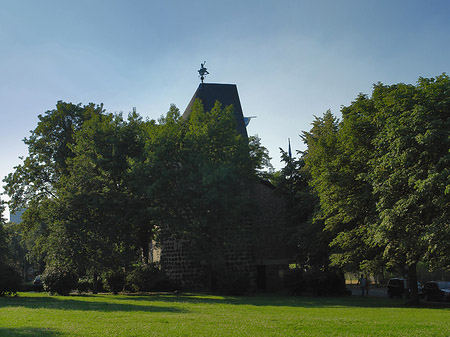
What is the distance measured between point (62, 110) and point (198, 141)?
593 inches

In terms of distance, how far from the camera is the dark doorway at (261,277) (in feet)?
Answer: 116

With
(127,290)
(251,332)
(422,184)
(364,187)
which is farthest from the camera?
(127,290)

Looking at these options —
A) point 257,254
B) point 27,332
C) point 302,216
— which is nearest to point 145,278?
point 257,254

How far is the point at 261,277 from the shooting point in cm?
3556

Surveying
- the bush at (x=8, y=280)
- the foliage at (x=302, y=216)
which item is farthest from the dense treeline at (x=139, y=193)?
the foliage at (x=302, y=216)

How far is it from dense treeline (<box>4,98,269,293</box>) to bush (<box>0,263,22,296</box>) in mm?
2452

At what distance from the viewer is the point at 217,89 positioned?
133ft

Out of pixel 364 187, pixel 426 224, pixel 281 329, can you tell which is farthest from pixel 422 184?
pixel 281 329

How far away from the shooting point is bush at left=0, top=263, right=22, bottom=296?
22.8m

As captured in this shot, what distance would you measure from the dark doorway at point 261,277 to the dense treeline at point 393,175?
458 inches

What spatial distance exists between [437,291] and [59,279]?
915 inches

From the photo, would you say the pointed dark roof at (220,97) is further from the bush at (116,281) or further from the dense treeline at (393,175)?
the bush at (116,281)

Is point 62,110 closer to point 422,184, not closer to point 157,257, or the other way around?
point 157,257

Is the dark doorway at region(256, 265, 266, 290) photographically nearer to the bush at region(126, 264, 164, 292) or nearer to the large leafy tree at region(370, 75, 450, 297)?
the bush at region(126, 264, 164, 292)
